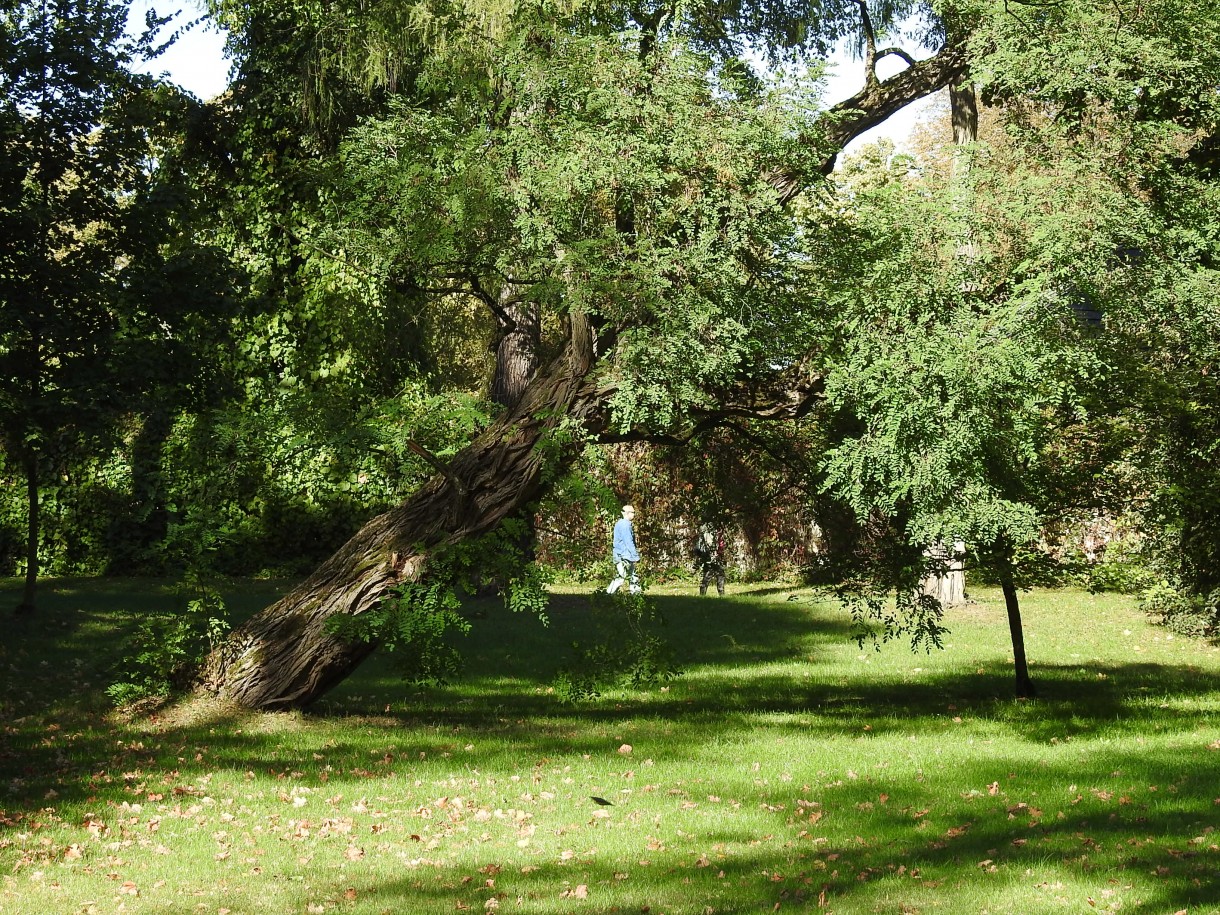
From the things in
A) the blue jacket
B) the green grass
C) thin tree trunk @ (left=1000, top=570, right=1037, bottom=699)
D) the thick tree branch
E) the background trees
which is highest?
the thick tree branch

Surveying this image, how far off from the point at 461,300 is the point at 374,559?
1871cm

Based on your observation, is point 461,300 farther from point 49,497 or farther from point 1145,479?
point 1145,479

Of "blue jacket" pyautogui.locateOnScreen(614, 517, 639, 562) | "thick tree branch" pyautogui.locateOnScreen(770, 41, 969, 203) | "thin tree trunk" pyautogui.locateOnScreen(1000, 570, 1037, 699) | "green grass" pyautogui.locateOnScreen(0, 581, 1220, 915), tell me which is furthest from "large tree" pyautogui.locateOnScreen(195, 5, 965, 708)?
"blue jacket" pyautogui.locateOnScreen(614, 517, 639, 562)

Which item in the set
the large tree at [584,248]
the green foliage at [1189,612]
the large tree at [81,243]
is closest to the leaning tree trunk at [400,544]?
the large tree at [584,248]

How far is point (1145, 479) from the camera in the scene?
1099 centimetres

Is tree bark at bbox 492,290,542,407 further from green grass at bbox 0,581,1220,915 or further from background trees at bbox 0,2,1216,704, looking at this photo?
background trees at bbox 0,2,1216,704

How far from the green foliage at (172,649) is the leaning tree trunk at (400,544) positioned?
17 cm

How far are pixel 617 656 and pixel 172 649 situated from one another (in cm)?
351

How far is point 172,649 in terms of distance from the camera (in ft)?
33.3

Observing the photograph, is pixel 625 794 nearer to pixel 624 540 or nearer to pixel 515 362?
pixel 624 540

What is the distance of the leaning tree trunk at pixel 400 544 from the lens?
32.4 ft

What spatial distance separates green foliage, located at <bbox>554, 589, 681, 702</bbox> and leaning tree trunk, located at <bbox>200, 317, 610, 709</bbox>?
1103 millimetres

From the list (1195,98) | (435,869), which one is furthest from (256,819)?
(1195,98)

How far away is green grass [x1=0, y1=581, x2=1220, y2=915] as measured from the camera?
6.16 meters
